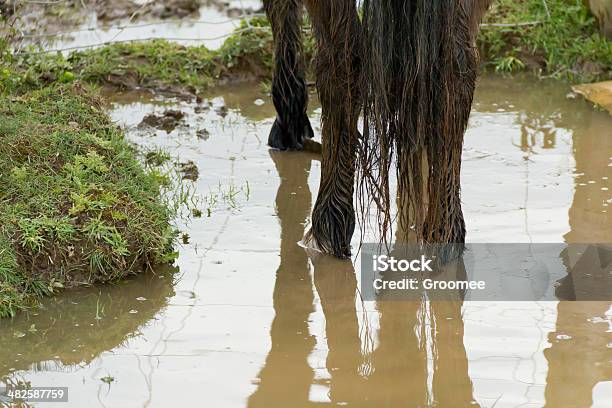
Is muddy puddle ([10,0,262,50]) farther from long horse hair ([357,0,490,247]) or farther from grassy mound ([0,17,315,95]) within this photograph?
long horse hair ([357,0,490,247])

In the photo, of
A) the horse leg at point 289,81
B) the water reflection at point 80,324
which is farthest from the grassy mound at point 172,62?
the water reflection at point 80,324

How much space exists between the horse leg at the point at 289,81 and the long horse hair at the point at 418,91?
1.92m

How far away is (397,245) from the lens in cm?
439

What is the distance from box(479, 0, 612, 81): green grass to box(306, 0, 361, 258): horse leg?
2.94 m

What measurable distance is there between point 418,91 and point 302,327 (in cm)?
95

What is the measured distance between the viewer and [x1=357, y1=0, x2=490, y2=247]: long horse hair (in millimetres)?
3486

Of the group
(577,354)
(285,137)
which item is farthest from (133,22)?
(577,354)

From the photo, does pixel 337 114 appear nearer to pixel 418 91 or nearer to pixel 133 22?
pixel 418 91

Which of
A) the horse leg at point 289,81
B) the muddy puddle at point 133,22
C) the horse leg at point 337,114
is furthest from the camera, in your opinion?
the muddy puddle at point 133,22

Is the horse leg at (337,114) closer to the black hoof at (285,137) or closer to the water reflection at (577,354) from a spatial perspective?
the water reflection at (577,354)

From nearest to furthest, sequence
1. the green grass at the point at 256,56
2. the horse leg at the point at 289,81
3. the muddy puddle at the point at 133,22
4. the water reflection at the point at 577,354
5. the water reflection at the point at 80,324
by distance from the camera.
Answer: the water reflection at the point at 577,354
the water reflection at the point at 80,324
the horse leg at the point at 289,81
the green grass at the point at 256,56
the muddy puddle at the point at 133,22

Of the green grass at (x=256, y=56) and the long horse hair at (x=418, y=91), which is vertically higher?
the long horse hair at (x=418, y=91)

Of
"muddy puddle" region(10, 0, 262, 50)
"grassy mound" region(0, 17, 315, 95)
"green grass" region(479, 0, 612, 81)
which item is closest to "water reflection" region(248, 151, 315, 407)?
"grassy mound" region(0, 17, 315, 95)

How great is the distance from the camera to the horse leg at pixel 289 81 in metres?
5.59
